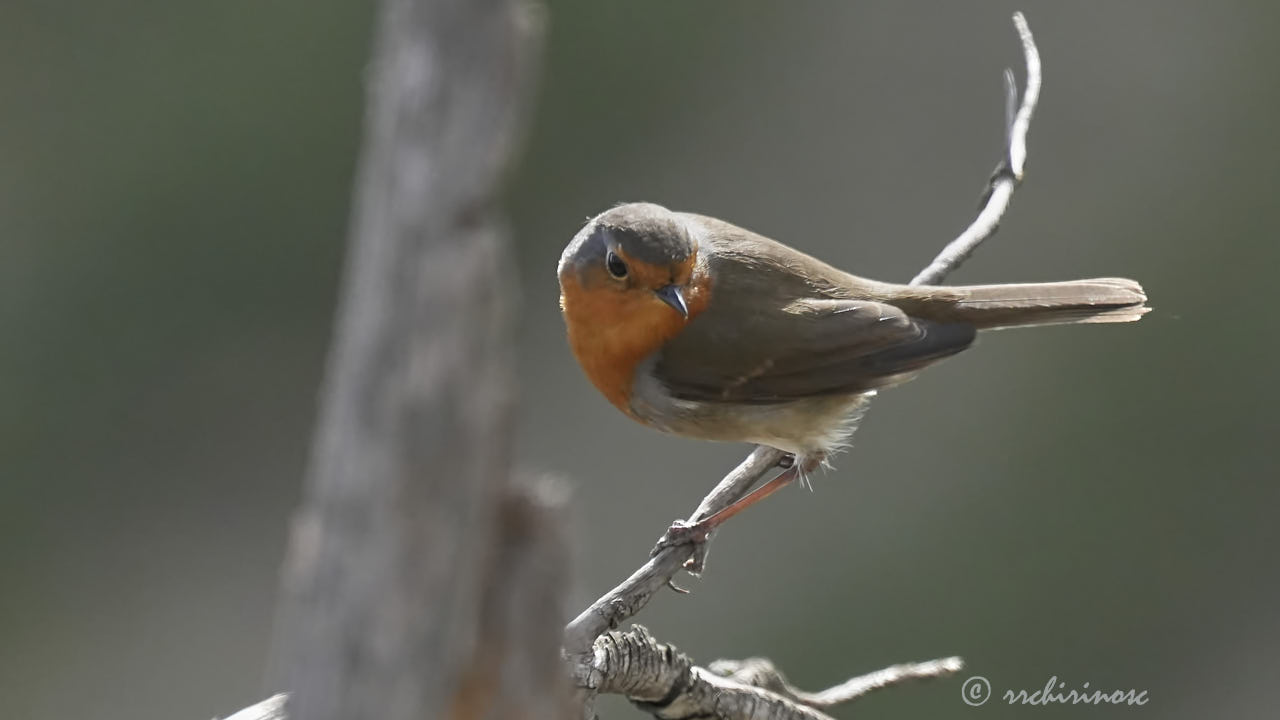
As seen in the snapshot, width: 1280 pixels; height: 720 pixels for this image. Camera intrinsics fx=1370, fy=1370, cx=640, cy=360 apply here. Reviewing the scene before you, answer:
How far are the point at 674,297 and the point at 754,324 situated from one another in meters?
0.33

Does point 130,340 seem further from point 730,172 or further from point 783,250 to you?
point 783,250

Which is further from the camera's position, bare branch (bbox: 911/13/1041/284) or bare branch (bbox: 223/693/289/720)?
bare branch (bbox: 911/13/1041/284)

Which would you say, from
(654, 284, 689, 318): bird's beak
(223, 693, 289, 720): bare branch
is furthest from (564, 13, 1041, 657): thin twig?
(223, 693, 289, 720): bare branch

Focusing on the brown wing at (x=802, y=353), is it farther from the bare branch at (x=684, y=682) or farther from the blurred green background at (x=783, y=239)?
the blurred green background at (x=783, y=239)

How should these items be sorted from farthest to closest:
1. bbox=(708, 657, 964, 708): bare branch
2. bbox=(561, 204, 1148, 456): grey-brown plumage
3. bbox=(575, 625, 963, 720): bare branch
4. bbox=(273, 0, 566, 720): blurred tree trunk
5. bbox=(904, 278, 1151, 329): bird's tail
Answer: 1. bbox=(904, 278, 1151, 329): bird's tail
2. bbox=(561, 204, 1148, 456): grey-brown plumage
3. bbox=(708, 657, 964, 708): bare branch
4. bbox=(575, 625, 963, 720): bare branch
5. bbox=(273, 0, 566, 720): blurred tree trunk

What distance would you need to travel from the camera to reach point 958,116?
7684 mm

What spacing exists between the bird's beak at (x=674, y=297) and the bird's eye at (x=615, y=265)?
11 centimetres

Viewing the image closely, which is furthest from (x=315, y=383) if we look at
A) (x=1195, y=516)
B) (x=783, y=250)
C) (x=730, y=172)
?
(x=1195, y=516)

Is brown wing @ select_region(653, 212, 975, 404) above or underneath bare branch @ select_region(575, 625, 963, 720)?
above

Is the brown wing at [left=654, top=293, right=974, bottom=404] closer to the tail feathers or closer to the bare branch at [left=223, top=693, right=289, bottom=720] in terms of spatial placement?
the tail feathers

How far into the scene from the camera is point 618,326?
393 centimetres

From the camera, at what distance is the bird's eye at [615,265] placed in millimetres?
3822

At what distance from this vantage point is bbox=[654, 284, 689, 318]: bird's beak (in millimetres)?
3816

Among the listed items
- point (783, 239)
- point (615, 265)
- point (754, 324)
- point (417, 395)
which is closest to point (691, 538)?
point (754, 324)
